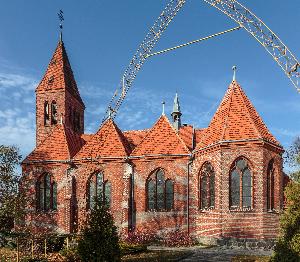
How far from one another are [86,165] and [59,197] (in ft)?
13.3

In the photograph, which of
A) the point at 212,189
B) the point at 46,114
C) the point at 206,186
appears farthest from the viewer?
the point at 46,114

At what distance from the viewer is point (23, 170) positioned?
136 ft

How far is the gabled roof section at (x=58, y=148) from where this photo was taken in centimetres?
4056

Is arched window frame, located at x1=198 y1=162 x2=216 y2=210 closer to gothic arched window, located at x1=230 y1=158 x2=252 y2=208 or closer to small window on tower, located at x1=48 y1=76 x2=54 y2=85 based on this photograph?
gothic arched window, located at x1=230 y1=158 x2=252 y2=208

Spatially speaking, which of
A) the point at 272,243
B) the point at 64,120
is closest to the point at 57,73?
the point at 64,120

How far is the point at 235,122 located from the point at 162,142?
735 centimetres

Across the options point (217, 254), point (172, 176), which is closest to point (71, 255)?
point (217, 254)

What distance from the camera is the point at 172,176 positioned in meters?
36.6

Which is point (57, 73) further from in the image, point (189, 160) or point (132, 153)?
point (189, 160)

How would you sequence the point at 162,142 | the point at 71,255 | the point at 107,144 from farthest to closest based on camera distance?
the point at 107,144 → the point at 162,142 → the point at 71,255

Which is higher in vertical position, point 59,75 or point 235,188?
point 59,75

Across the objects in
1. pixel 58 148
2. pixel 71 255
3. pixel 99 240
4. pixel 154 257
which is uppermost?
pixel 58 148

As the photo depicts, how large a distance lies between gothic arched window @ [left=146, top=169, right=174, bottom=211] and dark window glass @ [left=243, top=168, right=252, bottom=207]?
702cm

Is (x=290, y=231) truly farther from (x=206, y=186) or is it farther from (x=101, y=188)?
(x=101, y=188)
